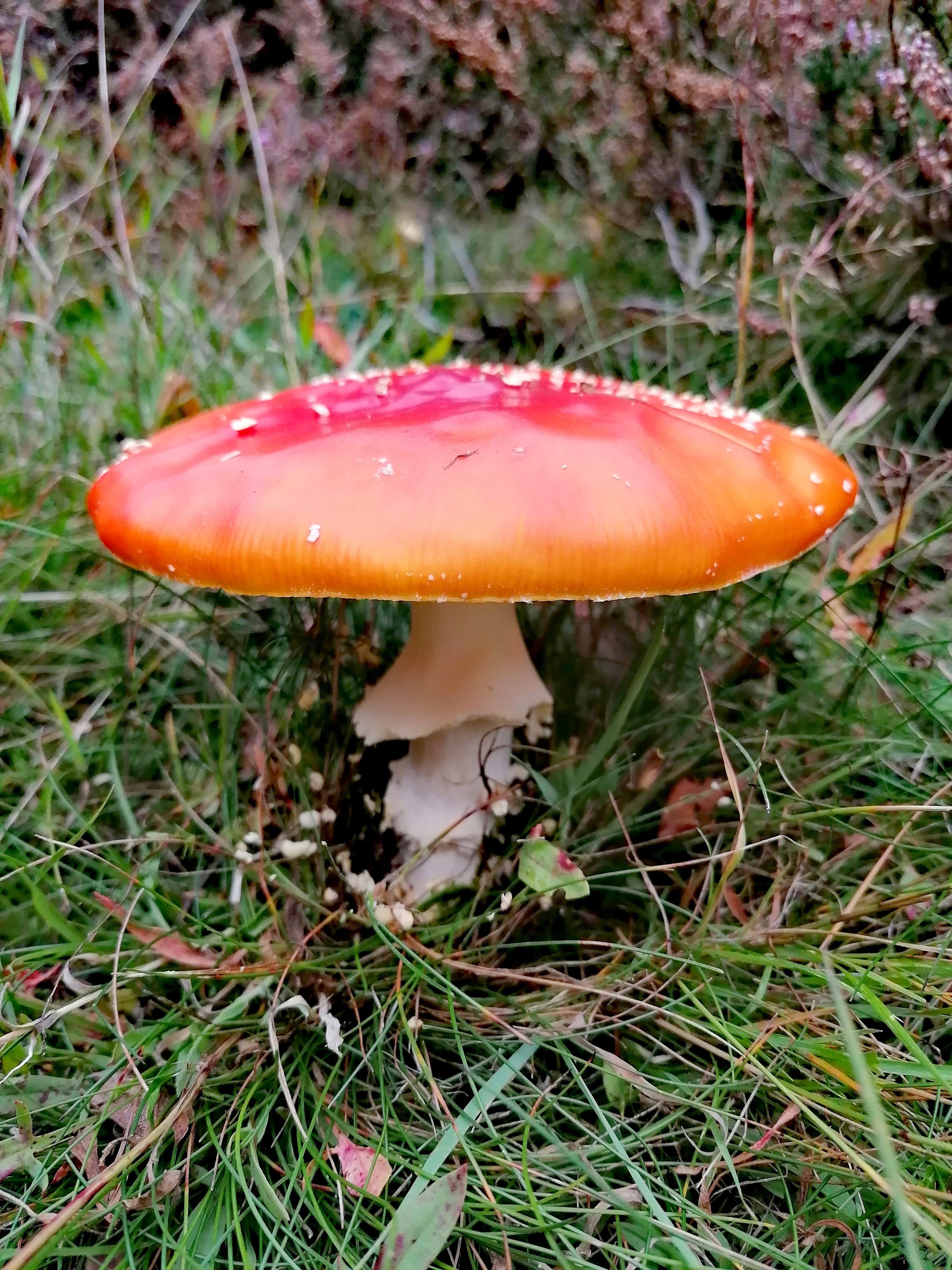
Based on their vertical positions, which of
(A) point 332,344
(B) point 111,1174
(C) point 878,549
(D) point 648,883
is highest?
(C) point 878,549

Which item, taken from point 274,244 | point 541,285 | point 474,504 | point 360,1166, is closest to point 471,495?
point 474,504

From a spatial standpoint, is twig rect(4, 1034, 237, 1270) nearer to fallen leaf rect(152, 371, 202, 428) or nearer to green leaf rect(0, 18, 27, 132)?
fallen leaf rect(152, 371, 202, 428)

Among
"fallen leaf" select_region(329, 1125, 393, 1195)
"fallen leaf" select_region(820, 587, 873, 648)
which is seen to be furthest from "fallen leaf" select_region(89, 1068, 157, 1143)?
"fallen leaf" select_region(820, 587, 873, 648)

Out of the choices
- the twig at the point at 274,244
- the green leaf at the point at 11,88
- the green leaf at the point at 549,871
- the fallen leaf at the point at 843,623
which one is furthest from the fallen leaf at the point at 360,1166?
the green leaf at the point at 11,88

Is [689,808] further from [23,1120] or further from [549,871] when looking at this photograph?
[23,1120]

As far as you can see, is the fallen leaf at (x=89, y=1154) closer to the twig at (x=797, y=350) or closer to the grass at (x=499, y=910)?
the grass at (x=499, y=910)

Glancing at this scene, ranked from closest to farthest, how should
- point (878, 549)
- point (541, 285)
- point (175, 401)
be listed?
1. point (878, 549)
2. point (175, 401)
3. point (541, 285)

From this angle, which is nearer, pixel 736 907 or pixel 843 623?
pixel 736 907
